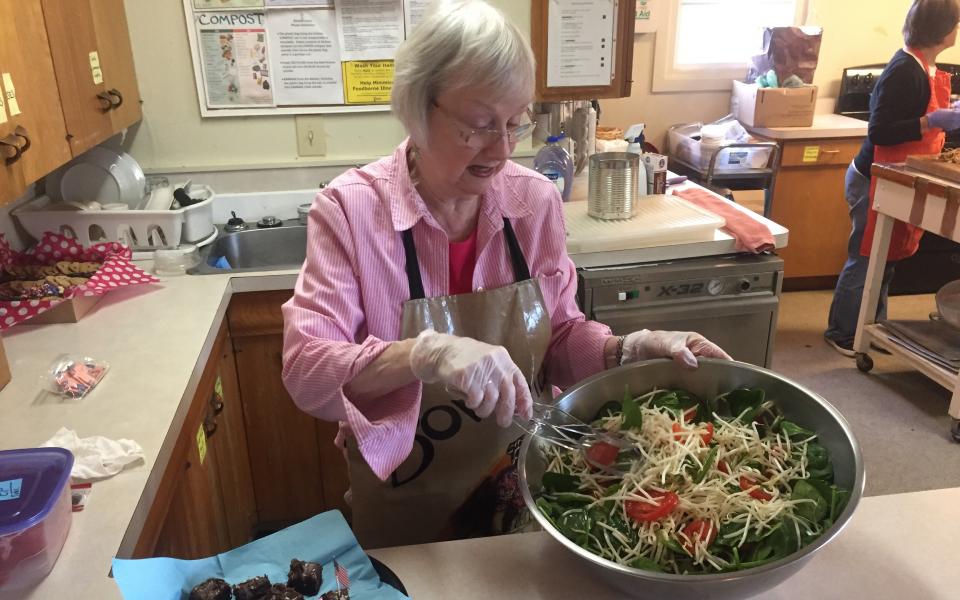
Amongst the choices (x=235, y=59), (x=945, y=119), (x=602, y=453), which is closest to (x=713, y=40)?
(x=945, y=119)

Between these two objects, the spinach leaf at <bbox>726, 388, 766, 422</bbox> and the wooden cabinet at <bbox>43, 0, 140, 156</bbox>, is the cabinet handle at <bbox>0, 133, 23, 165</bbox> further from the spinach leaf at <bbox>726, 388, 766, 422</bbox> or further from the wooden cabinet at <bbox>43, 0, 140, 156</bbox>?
the spinach leaf at <bbox>726, 388, 766, 422</bbox>

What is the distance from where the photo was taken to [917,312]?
3.93 meters

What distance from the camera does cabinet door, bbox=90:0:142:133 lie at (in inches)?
78.0

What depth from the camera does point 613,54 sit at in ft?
7.60

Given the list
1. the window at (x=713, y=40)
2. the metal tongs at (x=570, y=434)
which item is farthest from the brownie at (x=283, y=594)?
the window at (x=713, y=40)

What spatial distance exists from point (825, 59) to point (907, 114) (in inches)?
49.0

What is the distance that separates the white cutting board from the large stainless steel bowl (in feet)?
3.10

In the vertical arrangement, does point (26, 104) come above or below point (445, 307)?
above

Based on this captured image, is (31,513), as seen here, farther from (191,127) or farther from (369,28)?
(369,28)

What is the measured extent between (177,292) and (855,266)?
2.99 meters

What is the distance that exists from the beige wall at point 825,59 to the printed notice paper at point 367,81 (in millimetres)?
2018

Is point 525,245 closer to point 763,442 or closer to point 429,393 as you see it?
point 429,393

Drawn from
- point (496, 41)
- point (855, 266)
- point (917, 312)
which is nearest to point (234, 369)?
point (496, 41)

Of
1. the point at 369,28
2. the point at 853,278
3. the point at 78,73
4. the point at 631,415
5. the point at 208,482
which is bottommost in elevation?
the point at 853,278
